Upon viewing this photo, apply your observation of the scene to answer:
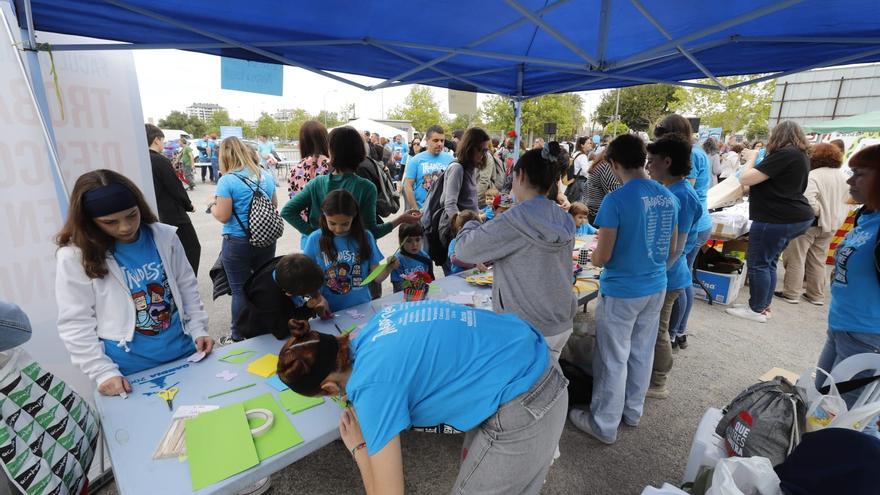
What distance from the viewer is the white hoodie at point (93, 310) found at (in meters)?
1.53

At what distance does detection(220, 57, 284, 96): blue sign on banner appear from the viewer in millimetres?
2381

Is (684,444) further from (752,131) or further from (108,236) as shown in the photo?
(752,131)

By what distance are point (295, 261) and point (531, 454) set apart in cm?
133

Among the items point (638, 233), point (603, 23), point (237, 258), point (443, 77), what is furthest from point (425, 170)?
point (638, 233)

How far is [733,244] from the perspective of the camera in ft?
16.8

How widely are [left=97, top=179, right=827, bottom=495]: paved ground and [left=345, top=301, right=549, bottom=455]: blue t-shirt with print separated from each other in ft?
3.99

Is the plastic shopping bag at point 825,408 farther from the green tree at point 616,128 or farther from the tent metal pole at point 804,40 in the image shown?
the green tree at point 616,128

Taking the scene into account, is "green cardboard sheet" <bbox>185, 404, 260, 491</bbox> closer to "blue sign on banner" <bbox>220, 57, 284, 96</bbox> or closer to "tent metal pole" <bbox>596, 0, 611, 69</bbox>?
"blue sign on banner" <bbox>220, 57, 284, 96</bbox>

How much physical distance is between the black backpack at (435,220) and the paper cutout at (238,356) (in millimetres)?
1881

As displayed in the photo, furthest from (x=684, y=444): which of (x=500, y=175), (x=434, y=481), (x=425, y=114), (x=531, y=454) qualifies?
(x=425, y=114)

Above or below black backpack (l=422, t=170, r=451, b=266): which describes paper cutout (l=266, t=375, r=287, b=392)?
below

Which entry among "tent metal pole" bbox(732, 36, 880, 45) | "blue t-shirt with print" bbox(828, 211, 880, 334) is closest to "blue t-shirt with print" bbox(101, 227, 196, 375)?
"blue t-shirt with print" bbox(828, 211, 880, 334)

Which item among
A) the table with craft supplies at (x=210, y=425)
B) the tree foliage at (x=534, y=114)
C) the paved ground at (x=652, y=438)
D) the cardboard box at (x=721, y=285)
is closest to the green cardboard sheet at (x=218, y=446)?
the table with craft supplies at (x=210, y=425)

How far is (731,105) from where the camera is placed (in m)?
23.2
